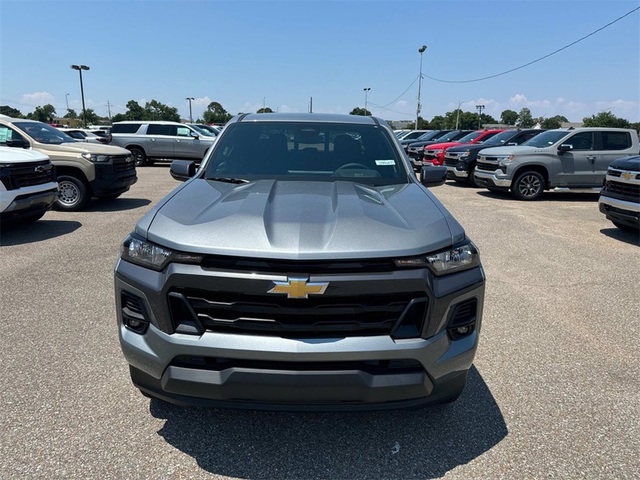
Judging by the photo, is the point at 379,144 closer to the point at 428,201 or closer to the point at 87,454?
the point at 428,201

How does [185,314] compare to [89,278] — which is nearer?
[185,314]

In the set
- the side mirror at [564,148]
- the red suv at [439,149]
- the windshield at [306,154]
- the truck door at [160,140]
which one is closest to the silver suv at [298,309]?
the windshield at [306,154]

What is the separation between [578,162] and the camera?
11812 mm

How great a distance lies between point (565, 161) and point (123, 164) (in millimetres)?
10847

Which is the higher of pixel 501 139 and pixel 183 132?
pixel 183 132

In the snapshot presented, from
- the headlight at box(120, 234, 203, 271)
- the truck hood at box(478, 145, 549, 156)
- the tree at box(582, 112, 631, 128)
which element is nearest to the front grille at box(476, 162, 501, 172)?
the truck hood at box(478, 145, 549, 156)

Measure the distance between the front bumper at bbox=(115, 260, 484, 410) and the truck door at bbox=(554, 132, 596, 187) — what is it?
11.4 metres

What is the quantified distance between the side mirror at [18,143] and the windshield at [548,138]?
1202 cm

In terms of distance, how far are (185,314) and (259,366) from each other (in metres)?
0.44

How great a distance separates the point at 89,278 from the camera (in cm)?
528

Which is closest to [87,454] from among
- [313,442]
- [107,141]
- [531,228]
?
[313,442]

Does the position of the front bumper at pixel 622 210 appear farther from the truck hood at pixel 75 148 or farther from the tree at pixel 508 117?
the tree at pixel 508 117

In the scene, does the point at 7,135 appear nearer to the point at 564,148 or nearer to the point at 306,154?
the point at 306,154

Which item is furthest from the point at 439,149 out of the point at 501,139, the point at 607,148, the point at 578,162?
the point at 607,148
